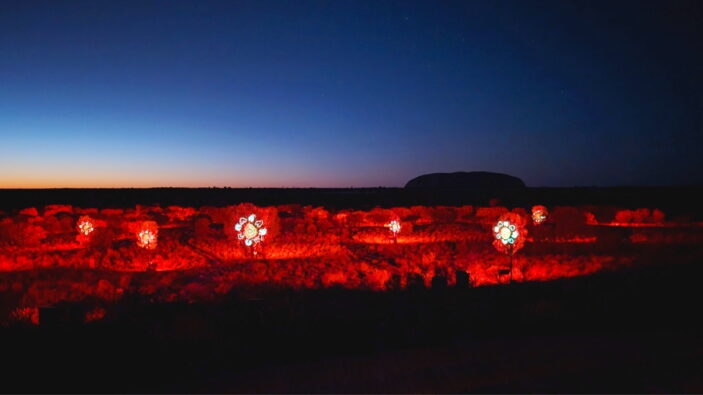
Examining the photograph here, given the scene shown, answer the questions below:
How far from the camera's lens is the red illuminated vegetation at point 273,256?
14.1 metres

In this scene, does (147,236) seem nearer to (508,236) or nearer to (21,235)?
(21,235)

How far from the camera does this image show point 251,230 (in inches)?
795

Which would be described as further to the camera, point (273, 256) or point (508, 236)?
point (273, 256)

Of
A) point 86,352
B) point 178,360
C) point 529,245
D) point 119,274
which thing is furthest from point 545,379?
point 529,245

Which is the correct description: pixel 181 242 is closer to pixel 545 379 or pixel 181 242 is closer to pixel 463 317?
pixel 463 317

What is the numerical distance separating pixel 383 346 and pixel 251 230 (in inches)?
570

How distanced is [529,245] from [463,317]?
1627 cm

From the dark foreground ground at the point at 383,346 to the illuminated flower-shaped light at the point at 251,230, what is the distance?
37.1 feet

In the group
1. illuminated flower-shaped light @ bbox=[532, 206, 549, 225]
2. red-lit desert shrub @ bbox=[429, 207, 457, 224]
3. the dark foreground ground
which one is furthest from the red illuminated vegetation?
red-lit desert shrub @ bbox=[429, 207, 457, 224]

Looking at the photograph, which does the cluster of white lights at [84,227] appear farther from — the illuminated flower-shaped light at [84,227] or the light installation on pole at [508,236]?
the light installation on pole at [508,236]

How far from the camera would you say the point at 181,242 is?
24.5 m

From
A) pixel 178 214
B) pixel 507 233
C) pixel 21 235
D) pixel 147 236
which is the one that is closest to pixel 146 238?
pixel 147 236

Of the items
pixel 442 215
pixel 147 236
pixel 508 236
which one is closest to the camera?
pixel 508 236

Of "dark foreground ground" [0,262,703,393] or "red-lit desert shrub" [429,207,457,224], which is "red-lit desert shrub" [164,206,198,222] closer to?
"red-lit desert shrub" [429,207,457,224]
